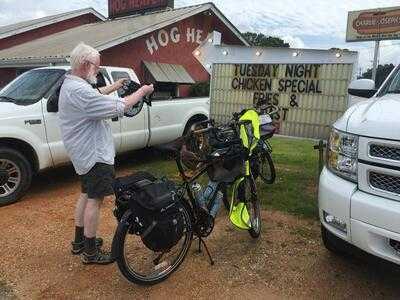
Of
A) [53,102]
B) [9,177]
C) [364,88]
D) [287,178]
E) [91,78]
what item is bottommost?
[287,178]

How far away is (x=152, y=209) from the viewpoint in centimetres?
338

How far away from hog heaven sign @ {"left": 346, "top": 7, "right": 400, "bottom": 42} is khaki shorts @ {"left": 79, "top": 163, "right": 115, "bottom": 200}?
104 ft

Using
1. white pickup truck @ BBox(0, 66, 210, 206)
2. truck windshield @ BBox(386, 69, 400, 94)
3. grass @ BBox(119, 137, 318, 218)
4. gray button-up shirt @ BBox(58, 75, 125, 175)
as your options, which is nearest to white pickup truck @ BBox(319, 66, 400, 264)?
truck windshield @ BBox(386, 69, 400, 94)

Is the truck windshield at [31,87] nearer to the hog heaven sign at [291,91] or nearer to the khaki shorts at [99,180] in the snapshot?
the khaki shorts at [99,180]

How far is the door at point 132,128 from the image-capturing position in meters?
7.42

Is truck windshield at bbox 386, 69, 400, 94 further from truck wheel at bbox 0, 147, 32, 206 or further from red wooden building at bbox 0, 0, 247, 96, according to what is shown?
red wooden building at bbox 0, 0, 247, 96

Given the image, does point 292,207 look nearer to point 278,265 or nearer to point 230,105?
point 278,265

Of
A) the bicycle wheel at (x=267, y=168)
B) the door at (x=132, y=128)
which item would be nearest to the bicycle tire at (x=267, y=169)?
the bicycle wheel at (x=267, y=168)

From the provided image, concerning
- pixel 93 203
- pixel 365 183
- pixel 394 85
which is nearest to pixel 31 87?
pixel 93 203

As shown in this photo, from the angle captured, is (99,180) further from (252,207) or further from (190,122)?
(190,122)

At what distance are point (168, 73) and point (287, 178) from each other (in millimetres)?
11483

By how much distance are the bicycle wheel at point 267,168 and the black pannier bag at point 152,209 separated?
124 inches

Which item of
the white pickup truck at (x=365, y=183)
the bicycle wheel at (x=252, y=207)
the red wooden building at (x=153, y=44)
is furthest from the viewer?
the red wooden building at (x=153, y=44)

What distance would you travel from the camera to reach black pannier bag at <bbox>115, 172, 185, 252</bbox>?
3.40 m
